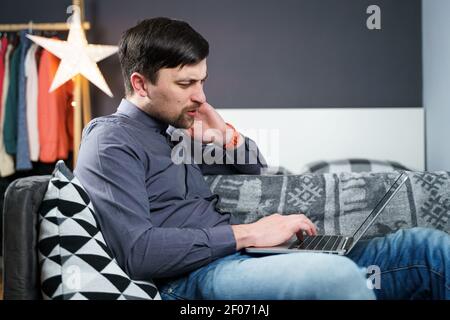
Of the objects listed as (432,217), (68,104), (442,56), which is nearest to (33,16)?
(68,104)

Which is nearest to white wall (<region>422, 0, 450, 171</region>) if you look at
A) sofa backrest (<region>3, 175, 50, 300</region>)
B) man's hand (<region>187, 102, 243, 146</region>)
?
man's hand (<region>187, 102, 243, 146</region>)

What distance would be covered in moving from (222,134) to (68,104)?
206cm

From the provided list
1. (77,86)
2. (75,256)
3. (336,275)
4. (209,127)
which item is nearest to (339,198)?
(209,127)

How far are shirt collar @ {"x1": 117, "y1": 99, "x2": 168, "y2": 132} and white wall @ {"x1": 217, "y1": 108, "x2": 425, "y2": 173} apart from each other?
1.91 m

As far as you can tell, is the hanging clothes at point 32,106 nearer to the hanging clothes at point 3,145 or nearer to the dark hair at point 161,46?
the hanging clothes at point 3,145

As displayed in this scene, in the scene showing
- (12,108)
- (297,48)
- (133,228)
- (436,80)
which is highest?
(297,48)

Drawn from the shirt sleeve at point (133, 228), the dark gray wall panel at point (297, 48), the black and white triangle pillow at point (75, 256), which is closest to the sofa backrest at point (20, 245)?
the black and white triangle pillow at point (75, 256)

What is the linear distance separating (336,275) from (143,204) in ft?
1.46

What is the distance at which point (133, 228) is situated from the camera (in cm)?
118

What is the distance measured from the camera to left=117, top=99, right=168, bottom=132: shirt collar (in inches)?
58.9

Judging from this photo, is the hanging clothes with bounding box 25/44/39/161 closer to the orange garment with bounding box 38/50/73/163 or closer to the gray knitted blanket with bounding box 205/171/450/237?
the orange garment with bounding box 38/50/73/163

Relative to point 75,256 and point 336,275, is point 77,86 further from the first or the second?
point 336,275

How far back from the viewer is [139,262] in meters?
1.18

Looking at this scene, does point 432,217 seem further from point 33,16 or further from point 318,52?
point 33,16
